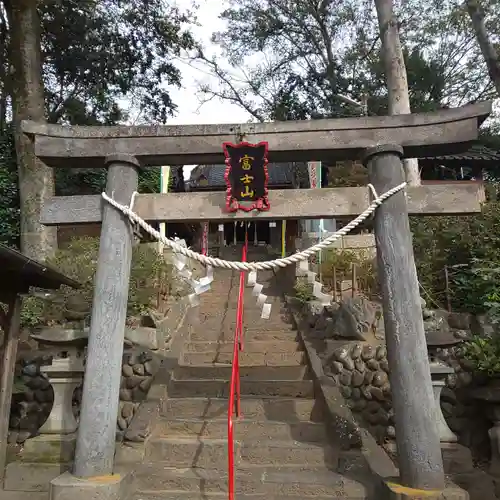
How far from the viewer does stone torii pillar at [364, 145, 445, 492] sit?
12.0 feet

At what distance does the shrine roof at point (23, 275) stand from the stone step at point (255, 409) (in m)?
2.00

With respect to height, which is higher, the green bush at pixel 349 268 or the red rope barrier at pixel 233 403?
the green bush at pixel 349 268

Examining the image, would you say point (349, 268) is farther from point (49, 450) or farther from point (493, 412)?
point (49, 450)

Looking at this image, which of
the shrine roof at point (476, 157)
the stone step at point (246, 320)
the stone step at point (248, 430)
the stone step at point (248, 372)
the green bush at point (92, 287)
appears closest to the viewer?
the stone step at point (248, 430)

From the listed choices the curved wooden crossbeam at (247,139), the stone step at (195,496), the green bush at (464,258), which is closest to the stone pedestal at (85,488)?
the stone step at (195,496)

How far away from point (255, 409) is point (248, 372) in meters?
0.99

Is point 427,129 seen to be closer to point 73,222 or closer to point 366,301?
point 73,222

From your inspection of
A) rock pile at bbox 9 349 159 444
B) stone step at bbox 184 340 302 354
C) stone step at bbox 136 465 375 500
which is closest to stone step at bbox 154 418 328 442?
stone step at bbox 136 465 375 500

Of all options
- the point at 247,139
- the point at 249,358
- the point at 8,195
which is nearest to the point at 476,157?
the point at 249,358

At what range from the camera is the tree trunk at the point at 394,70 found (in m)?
10.7

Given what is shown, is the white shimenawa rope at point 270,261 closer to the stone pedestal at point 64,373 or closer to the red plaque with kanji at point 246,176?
the red plaque with kanji at point 246,176

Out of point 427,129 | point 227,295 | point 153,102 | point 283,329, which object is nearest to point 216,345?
point 283,329

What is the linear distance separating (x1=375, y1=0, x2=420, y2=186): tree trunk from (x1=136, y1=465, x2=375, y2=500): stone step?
778cm

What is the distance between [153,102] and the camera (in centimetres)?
1722
